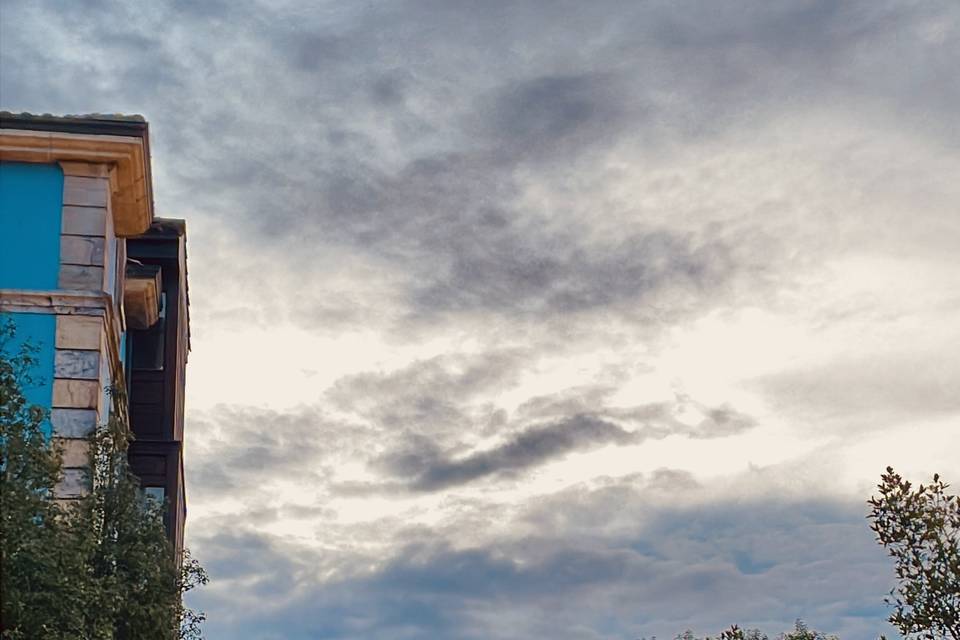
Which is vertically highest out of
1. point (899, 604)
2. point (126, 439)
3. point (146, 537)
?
point (126, 439)

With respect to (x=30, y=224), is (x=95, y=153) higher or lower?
higher

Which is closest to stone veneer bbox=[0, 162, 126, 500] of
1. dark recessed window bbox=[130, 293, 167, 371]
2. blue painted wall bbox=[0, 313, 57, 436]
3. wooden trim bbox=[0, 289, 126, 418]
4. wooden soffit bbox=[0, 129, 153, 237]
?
wooden trim bbox=[0, 289, 126, 418]

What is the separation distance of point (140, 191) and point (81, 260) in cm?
252

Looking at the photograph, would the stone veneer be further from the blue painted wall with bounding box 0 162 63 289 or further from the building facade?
the blue painted wall with bounding box 0 162 63 289

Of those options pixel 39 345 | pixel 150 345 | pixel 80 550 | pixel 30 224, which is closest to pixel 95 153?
pixel 30 224

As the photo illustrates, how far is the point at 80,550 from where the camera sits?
20.3 meters

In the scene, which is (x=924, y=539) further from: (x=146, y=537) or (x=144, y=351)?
(x=144, y=351)

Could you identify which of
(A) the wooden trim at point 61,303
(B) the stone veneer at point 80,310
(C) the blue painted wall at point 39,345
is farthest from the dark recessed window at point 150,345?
(C) the blue painted wall at point 39,345

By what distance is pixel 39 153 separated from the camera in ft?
93.4

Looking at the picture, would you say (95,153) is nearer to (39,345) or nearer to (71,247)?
(71,247)

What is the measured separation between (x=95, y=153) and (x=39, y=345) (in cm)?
441

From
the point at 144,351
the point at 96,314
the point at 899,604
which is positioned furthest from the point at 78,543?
the point at 144,351

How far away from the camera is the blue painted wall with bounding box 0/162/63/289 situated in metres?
27.9

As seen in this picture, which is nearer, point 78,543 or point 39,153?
point 78,543
